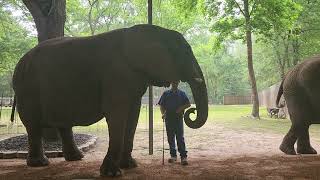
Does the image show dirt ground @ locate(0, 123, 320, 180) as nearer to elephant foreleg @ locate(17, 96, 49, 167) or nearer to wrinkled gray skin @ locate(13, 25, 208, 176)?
elephant foreleg @ locate(17, 96, 49, 167)

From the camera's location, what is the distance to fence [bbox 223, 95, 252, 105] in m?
61.9

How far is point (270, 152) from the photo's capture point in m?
9.17

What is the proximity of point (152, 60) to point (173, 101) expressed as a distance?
4.20 feet

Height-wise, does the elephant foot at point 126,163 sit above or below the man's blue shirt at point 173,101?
below

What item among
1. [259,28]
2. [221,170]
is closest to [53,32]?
[221,170]

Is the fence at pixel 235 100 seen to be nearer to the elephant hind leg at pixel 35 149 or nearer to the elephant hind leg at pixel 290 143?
the elephant hind leg at pixel 290 143

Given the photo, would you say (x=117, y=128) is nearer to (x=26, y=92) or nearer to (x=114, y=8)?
(x=26, y=92)

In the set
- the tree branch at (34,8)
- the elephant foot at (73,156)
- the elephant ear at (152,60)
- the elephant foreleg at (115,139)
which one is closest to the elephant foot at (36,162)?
the elephant foot at (73,156)

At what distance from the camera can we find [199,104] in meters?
6.35

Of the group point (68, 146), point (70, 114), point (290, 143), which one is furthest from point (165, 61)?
Result: point (290, 143)

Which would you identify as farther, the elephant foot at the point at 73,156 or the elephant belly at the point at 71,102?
the elephant foot at the point at 73,156

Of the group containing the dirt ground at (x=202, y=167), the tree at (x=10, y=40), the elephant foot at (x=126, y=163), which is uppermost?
the tree at (x=10, y=40)

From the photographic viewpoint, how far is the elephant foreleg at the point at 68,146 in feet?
25.7

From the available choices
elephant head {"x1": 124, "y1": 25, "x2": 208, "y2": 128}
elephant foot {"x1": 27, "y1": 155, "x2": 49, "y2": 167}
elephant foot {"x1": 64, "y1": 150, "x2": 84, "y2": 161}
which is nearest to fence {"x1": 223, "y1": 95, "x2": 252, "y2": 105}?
elephant foot {"x1": 64, "y1": 150, "x2": 84, "y2": 161}
